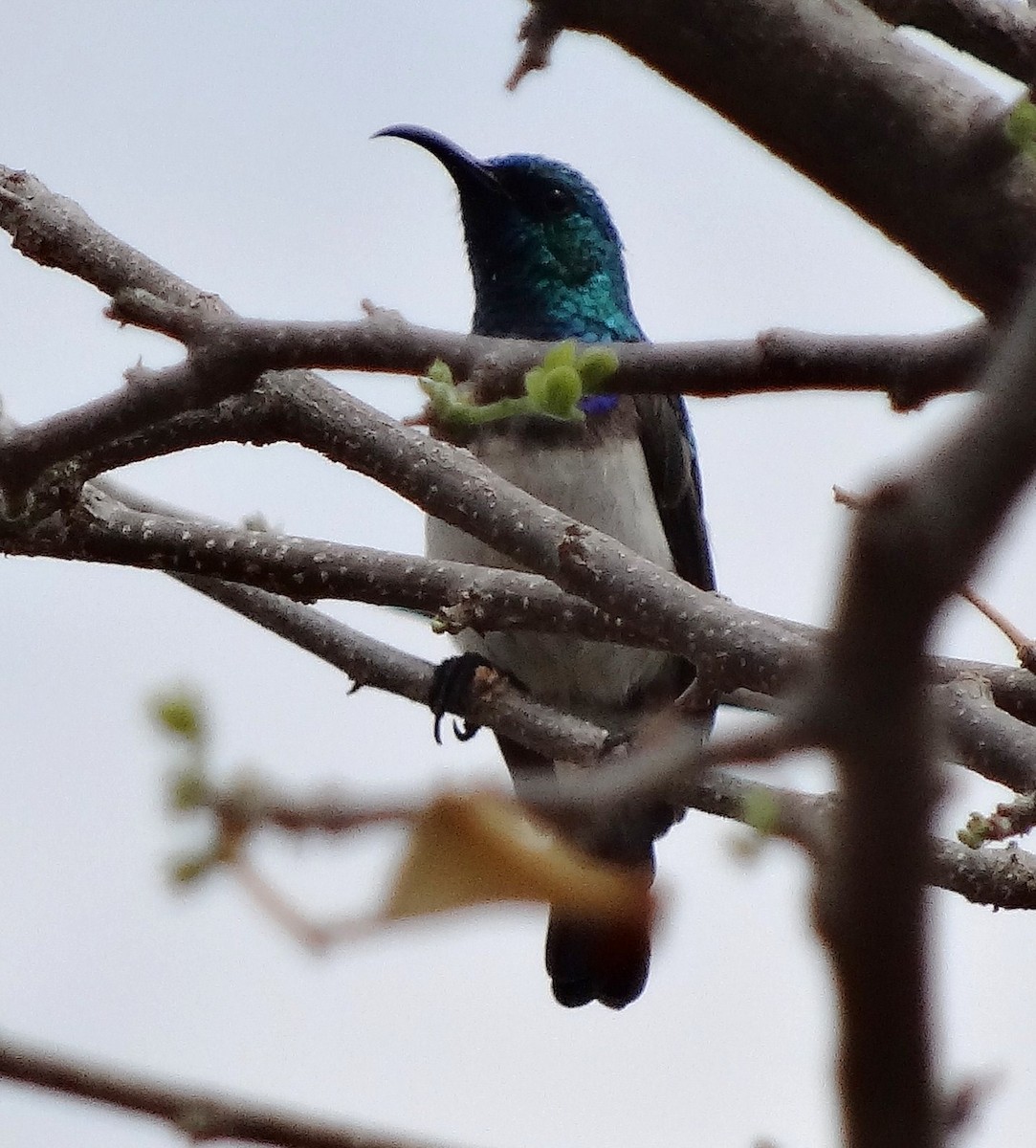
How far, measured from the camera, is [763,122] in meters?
1.29

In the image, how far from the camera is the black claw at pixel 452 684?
3.70m

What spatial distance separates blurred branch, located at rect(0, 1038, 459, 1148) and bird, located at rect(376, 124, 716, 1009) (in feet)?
10.8

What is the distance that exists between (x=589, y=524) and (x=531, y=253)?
117cm

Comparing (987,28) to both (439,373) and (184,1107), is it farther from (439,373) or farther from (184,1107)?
(184,1107)

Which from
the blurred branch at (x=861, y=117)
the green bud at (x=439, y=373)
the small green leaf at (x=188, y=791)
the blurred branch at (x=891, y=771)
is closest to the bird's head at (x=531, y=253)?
the green bud at (x=439, y=373)

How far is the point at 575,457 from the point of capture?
179 inches

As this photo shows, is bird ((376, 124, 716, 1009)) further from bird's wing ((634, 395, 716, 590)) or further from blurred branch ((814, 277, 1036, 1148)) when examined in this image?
blurred branch ((814, 277, 1036, 1148))

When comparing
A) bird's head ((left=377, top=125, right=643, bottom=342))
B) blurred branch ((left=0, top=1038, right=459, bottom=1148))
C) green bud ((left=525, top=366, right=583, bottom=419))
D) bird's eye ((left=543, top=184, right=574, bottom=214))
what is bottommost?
blurred branch ((left=0, top=1038, right=459, bottom=1148))

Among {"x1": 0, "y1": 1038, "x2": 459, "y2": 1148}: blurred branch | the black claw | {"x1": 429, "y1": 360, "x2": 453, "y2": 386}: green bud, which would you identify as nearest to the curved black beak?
the black claw

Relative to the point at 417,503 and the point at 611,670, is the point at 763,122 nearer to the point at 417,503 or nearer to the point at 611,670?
the point at 417,503

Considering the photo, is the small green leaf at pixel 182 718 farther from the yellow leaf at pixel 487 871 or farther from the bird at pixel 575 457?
the bird at pixel 575 457

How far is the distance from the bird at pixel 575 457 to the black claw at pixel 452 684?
0.54ft

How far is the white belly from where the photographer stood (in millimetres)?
4500

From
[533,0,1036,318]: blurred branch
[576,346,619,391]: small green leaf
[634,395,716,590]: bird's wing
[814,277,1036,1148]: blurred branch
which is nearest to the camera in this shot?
[814,277,1036,1148]: blurred branch
